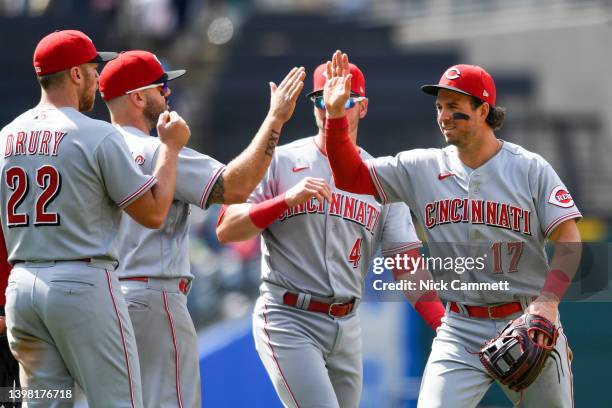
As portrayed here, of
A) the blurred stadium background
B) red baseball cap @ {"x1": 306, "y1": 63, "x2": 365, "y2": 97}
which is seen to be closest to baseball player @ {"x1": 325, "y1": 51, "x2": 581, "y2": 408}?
red baseball cap @ {"x1": 306, "y1": 63, "x2": 365, "y2": 97}

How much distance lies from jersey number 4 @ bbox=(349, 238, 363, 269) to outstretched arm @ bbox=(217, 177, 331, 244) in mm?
269

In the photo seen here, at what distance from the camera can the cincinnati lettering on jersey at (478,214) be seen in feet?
14.8

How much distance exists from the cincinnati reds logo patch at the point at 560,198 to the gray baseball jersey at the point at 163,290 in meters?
1.36

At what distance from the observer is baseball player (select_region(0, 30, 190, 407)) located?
12.9ft

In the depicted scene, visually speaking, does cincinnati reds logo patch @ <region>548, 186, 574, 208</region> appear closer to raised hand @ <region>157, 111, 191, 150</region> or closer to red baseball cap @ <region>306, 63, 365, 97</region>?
red baseball cap @ <region>306, 63, 365, 97</region>

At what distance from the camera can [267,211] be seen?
4.70 meters

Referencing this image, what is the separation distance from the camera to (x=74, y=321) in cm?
390

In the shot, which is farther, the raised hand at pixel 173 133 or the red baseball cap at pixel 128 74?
the red baseball cap at pixel 128 74

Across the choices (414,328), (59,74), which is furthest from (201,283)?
(59,74)

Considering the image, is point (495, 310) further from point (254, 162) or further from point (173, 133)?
point (173, 133)

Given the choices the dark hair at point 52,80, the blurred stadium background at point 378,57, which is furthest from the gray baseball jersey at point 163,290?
the blurred stadium background at point 378,57

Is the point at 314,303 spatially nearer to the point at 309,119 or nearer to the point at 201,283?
the point at 201,283

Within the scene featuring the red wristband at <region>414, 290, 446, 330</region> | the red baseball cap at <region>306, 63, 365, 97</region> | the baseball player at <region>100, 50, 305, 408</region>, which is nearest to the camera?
the baseball player at <region>100, 50, 305, 408</region>

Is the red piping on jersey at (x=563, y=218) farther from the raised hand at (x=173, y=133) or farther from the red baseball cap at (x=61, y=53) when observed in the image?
the red baseball cap at (x=61, y=53)
